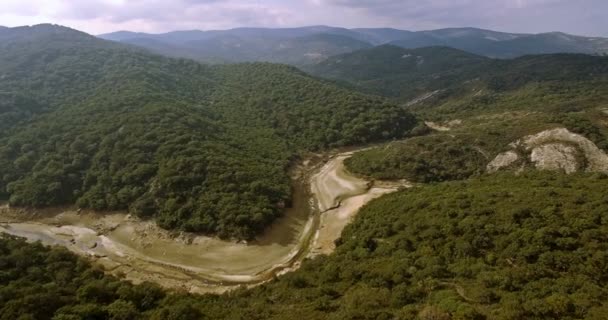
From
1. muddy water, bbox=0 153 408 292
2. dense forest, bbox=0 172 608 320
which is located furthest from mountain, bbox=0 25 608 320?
muddy water, bbox=0 153 408 292

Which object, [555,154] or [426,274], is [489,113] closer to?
[555,154]

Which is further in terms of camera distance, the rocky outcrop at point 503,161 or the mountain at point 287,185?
the rocky outcrop at point 503,161

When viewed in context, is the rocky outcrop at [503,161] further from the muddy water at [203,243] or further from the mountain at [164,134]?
the mountain at [164,134]

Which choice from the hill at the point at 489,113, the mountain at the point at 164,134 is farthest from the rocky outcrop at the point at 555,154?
the mountain at the point at 164,134

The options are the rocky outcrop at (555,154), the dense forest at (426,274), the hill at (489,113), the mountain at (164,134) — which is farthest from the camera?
the hill at (489,113)

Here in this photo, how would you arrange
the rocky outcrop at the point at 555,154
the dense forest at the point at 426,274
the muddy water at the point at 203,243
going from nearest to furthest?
the dense forest at the point at 426,274
the muddy water at the point at 203,243
the rocky outcrop at the point at 555,154

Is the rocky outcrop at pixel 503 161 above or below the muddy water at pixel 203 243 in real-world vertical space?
above

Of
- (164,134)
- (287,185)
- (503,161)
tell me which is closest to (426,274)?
→ (287,185)
